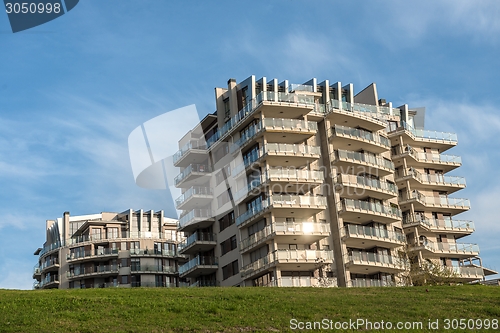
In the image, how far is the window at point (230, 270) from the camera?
225ft

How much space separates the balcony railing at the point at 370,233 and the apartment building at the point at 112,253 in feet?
132

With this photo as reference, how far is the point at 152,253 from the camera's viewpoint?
347 feet

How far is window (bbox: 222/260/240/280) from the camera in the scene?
68.5m

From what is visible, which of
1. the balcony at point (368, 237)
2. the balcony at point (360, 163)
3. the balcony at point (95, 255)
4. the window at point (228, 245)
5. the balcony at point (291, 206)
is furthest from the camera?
the balcony at point (95, 255)

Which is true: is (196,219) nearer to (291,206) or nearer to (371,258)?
(291,206)

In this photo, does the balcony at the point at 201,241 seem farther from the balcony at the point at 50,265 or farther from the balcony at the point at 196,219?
the balcony at the point at 50,265

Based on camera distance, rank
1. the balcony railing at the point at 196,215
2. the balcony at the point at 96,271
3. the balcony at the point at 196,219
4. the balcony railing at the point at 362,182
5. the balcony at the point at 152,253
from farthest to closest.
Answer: the balcony at the point at 152,253, the balcony at the point at 96,271, the balcony railing at the point at 196,215, the balcony at the point at 196,219, the balcony railing at the point at 362,182

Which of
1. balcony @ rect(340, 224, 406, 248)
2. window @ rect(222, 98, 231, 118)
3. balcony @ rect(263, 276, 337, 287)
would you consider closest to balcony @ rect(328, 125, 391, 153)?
balcony @ rect(340, 224, 406, 248)

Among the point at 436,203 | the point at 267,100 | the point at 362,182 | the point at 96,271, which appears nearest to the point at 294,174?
the point at 267,100

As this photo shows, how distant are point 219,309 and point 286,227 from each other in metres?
31.5

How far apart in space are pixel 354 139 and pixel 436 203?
17.5 metres

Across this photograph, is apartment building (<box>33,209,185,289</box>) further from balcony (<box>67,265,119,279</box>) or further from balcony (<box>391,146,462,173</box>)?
balcony (<box>391,146,462,173</box>)

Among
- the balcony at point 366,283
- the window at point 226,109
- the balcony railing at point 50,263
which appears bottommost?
the balcony at point 366,283

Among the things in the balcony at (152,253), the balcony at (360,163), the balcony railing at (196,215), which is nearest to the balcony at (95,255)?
the balcony at (152,253)
